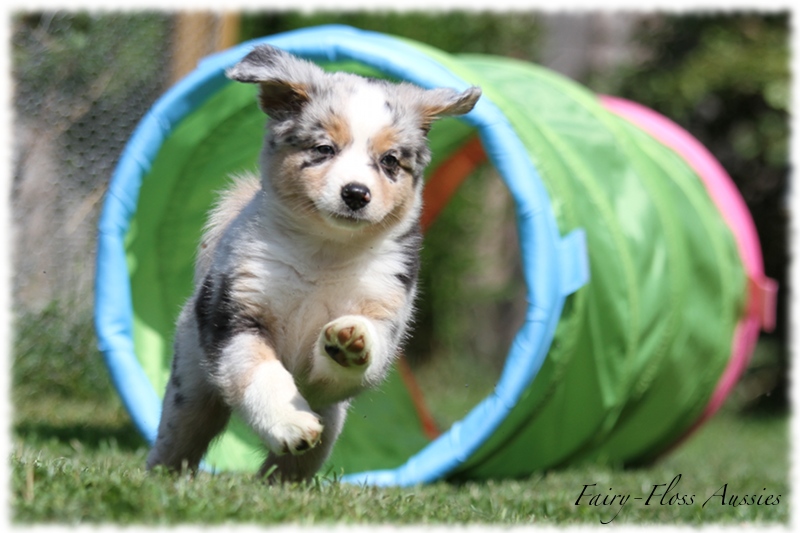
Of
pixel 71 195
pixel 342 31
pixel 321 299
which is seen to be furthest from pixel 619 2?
pixel 321 299

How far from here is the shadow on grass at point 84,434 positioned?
5797 mm

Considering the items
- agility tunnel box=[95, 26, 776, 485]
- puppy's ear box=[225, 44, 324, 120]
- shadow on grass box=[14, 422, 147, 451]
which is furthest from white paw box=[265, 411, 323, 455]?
shadow on grass box=[14, 422, 147, 451]

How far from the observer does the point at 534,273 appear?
197 inches

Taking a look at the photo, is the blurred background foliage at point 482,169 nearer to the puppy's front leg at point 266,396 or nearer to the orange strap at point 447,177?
the orange strap at point 447,177

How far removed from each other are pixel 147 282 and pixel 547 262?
236 cm

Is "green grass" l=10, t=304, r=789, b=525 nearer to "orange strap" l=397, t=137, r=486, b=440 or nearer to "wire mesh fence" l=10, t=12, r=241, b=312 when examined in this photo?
"wire mesh fence" l=10, t=12, r=241, b=312

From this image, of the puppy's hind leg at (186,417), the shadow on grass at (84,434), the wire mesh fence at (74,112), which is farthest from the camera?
the wire mesh fence at (74,112)

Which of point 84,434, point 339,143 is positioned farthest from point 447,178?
point 339,143

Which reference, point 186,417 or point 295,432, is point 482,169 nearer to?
point 186,417

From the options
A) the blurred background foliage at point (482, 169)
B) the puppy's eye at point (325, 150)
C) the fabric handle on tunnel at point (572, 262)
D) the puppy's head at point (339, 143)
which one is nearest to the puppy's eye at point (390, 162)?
the puppy's head at point (339, 143)

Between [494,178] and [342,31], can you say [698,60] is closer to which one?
[494,178]

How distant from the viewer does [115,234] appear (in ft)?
18.0

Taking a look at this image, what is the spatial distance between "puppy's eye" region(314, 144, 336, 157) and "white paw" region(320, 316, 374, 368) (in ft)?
2.15

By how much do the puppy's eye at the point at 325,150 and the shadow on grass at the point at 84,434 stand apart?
2433mm
